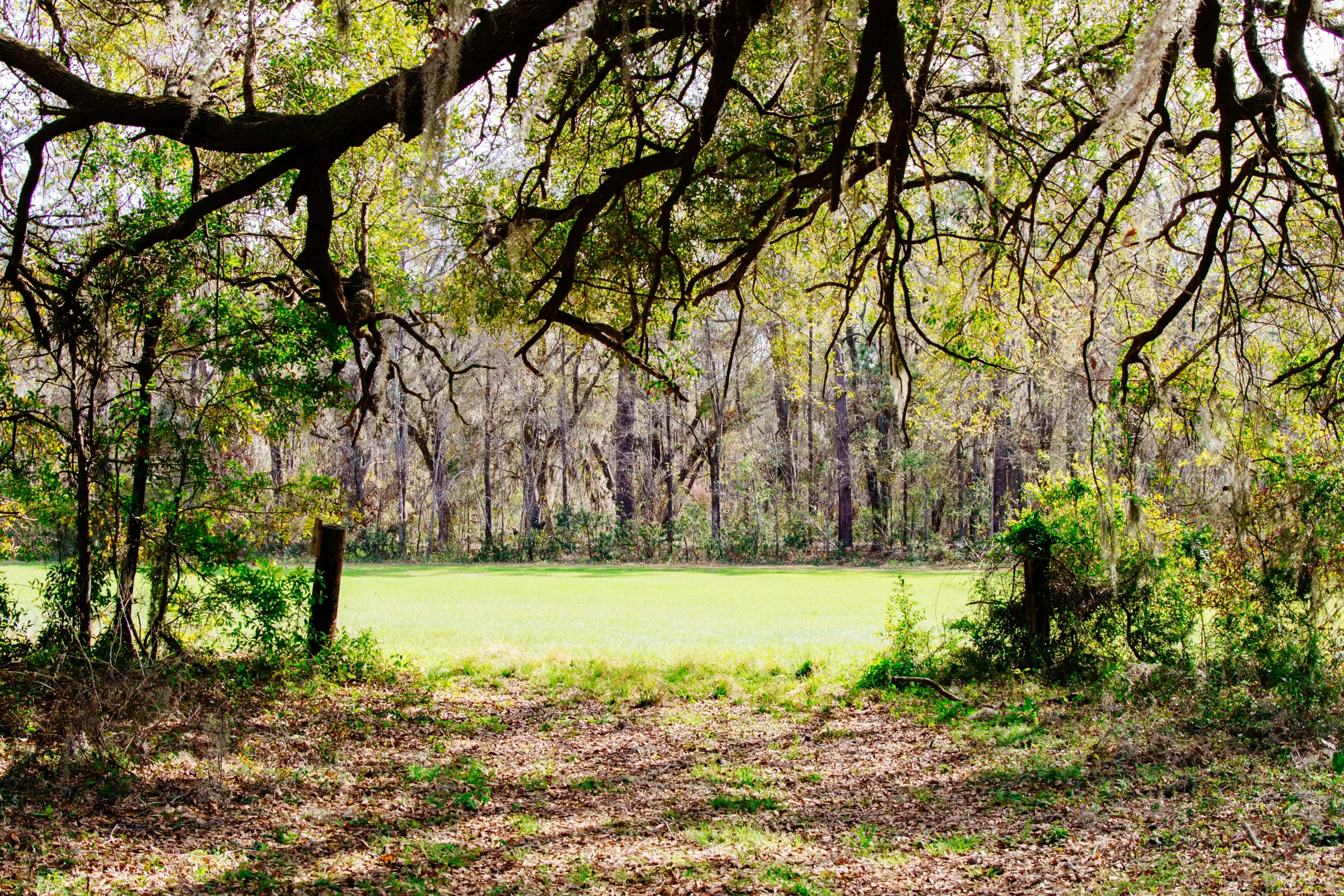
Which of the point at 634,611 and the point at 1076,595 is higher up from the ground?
the point at 1076,595

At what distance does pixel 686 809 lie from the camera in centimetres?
485

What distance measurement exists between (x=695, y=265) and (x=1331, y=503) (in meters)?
4.99

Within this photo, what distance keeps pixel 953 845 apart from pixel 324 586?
545 cm

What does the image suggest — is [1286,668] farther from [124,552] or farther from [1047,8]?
[124,552]

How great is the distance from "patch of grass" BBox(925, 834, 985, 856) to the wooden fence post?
5225 mm

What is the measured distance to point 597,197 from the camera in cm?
548

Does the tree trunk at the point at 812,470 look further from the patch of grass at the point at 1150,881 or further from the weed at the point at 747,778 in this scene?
the patch of grass at the point at 1150,881

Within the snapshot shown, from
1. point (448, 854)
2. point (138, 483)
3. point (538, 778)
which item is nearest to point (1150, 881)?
point (448, 854)

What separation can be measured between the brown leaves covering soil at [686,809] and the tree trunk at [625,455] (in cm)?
2293

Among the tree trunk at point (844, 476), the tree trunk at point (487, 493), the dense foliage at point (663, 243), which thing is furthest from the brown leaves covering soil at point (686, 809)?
the tree trunk at point (487, 493)

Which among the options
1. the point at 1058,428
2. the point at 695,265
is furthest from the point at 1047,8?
the point at 1058,428

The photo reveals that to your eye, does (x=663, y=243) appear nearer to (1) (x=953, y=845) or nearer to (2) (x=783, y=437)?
(1) (x=953, y=845)

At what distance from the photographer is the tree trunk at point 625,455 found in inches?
1171

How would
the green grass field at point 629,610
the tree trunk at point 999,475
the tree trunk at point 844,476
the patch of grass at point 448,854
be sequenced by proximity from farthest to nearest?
the tree trunk at point 844,476 < the tree trunk at point 999,475 < the green grass field at point 629,610 < the patch of grass at point 448,854
